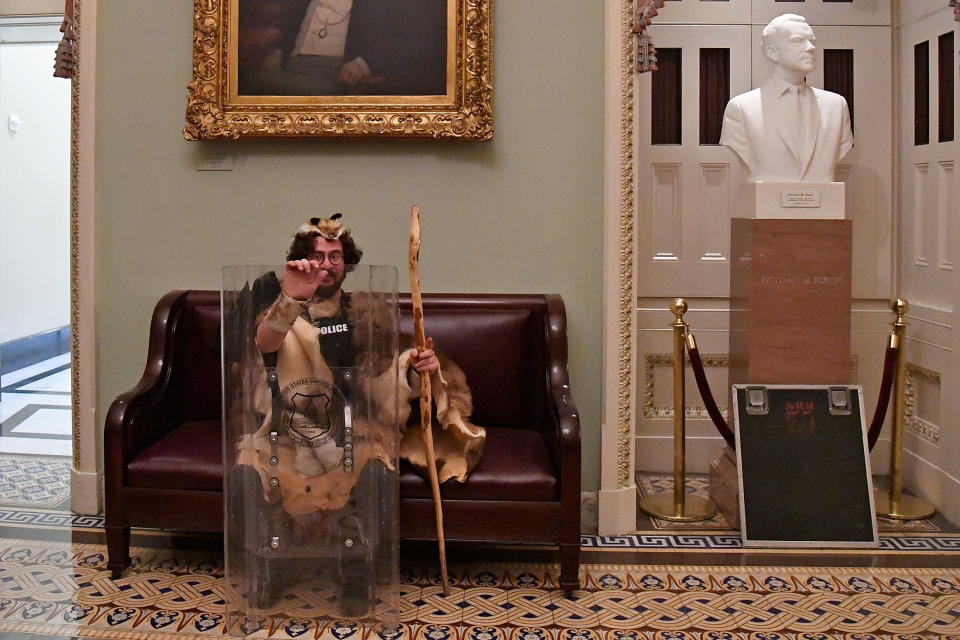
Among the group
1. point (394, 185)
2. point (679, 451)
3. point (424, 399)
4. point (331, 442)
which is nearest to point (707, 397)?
point (679, 451)

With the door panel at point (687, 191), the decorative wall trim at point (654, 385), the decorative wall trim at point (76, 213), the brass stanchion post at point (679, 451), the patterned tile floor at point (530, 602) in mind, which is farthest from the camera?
the decorative wall trim at point (654, 385)

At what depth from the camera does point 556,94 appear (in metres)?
4.34

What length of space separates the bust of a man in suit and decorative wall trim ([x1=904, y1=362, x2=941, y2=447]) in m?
1.20

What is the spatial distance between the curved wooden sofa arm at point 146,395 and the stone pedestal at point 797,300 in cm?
253

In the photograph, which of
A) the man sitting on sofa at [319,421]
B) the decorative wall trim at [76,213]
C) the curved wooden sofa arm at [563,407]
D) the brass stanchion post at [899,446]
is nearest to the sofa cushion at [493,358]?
the curved wooden sofa arm at [563,407]

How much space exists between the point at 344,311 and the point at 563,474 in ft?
3.32

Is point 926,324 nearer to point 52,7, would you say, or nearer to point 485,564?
point 485,564

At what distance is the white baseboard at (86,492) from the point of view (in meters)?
4.50

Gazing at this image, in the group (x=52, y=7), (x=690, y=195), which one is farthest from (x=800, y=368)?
(x=52, y=7)

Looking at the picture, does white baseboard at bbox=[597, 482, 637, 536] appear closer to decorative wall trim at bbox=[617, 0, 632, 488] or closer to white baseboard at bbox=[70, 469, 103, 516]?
decorative wall trim at bbox=[617, 0, 632, 488]

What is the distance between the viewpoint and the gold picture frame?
14.0 feet

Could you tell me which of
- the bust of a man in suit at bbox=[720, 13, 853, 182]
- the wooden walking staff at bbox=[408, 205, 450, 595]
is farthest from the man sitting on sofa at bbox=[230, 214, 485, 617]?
the bust of a man in suit at bbox=[720, 13, 853, 182]

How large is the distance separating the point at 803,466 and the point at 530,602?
4.83 ft

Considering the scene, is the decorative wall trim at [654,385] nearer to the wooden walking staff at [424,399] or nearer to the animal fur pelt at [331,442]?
the wooden walking staff at [424,399]
